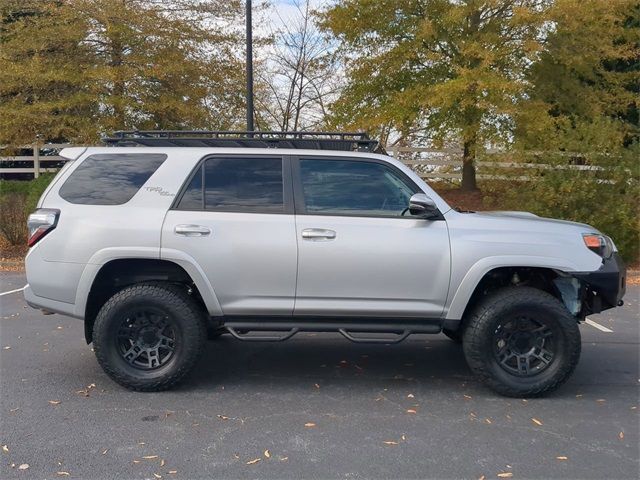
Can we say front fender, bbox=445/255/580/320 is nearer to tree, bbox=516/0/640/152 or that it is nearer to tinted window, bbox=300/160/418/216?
tinted window, bbox=300/160/418/216

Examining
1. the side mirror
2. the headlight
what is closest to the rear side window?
the side mirror

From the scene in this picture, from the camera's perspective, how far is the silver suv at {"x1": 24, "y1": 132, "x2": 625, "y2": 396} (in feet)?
14.9

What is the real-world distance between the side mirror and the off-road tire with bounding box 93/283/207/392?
6.21 feet

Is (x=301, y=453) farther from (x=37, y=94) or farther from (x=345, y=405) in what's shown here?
(x=37, y=94)

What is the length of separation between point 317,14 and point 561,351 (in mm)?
12192

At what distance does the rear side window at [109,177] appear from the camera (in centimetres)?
476

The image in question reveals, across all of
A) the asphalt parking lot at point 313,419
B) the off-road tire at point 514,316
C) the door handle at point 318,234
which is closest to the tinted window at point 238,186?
the door handle at point 318,234


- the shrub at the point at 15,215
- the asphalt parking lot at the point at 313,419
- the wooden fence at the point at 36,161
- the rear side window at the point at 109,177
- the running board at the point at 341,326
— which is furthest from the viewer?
the wooden fence at the point at 36,161

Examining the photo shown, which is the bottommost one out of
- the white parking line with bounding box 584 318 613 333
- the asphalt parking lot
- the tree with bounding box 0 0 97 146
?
the white parking line with bounding box 584 318 613 333

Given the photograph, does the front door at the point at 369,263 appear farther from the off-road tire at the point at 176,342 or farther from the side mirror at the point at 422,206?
the off-road tire at the point at 176,342

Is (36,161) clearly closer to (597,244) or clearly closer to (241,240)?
A: (241,240)

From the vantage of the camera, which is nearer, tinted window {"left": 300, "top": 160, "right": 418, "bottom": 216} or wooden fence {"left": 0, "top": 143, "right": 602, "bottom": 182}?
tinted window {"left": 300, "top": 160, "right": 418, "bottom": 216}

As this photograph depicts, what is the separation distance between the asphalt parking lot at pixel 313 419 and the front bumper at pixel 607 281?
77cm

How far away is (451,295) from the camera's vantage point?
15.0 ft
